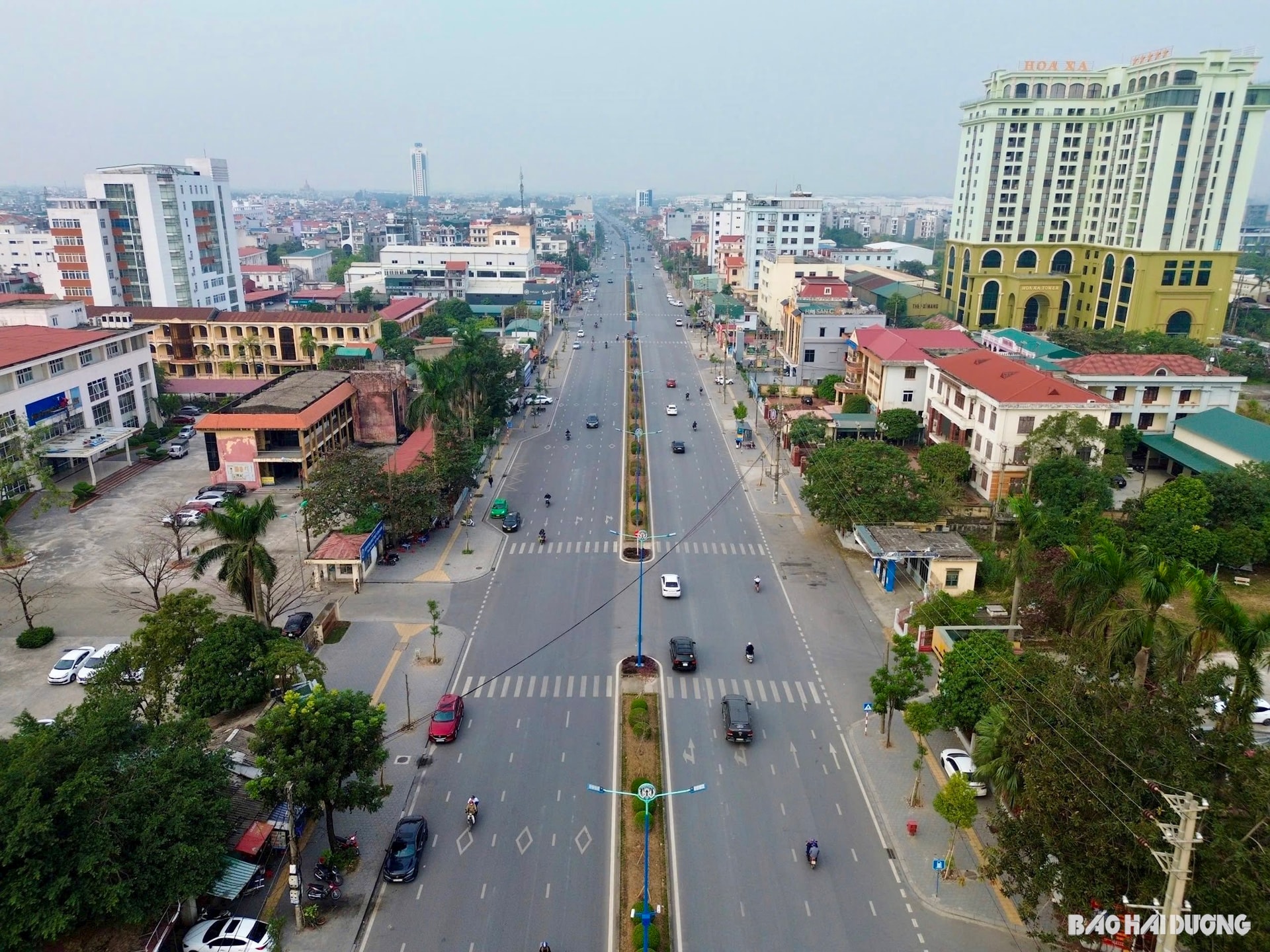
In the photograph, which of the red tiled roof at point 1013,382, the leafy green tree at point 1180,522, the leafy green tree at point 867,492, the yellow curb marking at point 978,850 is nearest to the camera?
the yellow curb marking at point 978,850

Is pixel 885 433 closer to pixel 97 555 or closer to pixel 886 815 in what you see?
pixel 886 815

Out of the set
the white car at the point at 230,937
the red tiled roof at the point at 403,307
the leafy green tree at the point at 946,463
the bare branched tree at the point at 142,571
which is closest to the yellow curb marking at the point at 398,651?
the white car at the point at 230,937

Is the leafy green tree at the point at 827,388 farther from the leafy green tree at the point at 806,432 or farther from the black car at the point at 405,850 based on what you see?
the black car at the point at 405,850

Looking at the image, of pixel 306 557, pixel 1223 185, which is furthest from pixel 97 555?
pixel 1223 185

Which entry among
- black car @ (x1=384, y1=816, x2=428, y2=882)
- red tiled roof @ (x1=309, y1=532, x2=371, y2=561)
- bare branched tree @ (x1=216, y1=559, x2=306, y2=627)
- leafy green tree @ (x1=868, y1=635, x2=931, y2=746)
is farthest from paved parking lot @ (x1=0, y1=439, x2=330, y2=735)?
leafy green tree @ (x1=868, y1=635, x2=931, y2=746)

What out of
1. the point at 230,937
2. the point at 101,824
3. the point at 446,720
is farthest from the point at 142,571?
the point at 230,937

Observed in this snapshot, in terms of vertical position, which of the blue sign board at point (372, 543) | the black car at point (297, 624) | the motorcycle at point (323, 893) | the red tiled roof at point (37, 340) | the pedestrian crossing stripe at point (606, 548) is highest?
the red tiled roof at point (37, 340)

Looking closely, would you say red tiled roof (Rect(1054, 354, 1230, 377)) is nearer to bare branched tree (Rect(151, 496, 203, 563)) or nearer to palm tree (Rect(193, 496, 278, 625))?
palm tree (Rect(193, 496, 278, 625))
